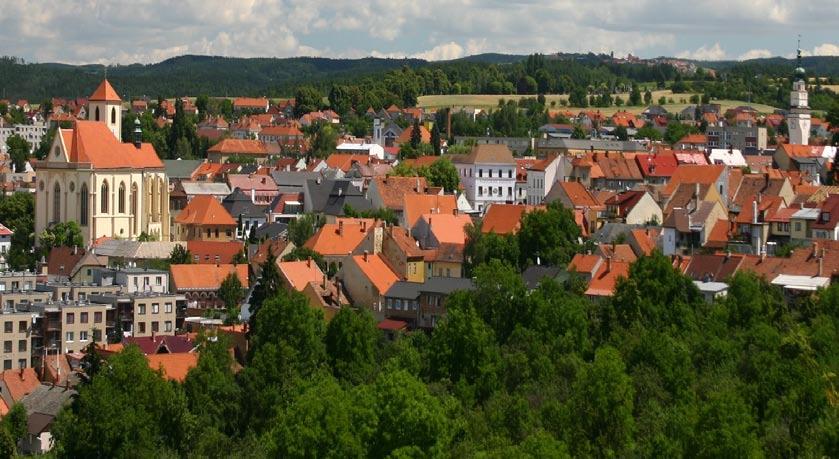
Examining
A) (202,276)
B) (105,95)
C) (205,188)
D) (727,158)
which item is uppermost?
(105,95)

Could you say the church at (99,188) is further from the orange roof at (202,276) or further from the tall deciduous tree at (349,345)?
the tall deciduous tree at (349,345)

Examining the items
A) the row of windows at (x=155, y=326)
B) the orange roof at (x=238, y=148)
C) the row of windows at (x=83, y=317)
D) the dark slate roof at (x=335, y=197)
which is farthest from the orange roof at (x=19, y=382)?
the orange roof at (x=238, y=148)

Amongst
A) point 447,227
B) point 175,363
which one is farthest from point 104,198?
point 175,363

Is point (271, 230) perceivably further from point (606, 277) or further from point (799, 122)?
point (799, 122)

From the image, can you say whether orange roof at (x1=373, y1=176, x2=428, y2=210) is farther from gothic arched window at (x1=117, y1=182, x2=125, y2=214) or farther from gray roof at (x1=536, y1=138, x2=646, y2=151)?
gray roof at (x1=536, y1=138, x2=646, y2=151)

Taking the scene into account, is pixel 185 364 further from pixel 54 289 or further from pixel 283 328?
pixel 54 289

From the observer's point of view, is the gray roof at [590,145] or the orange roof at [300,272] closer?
the orange roof at [300,272]

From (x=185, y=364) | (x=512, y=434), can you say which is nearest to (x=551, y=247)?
(x=185, y=364)
